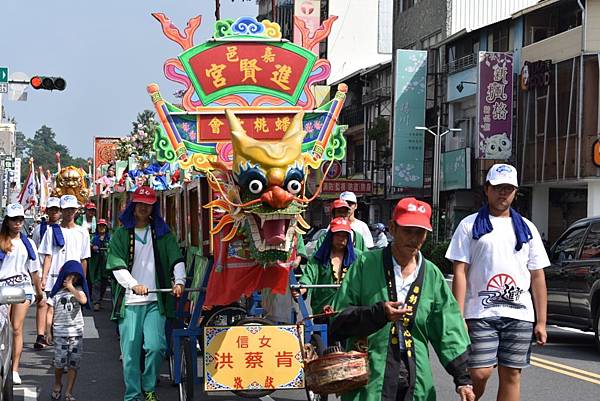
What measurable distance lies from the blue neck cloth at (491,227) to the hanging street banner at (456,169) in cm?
3203

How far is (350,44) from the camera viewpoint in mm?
65062

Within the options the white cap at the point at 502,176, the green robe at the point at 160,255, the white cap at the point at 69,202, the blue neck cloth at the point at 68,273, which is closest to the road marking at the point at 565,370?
the white cap at the point at 502,176

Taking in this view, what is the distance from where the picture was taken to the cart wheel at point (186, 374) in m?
8.79

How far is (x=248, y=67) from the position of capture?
31.7 feet

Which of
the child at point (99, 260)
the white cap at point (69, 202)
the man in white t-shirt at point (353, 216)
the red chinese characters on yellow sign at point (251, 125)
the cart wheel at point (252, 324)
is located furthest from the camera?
the child at point (99, 260)

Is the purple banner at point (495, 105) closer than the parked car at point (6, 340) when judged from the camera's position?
No

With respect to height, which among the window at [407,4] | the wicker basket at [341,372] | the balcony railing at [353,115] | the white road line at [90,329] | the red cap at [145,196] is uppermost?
the window at [407,4]

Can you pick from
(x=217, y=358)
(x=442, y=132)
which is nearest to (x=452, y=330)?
(x=217, y=358)

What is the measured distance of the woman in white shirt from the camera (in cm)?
1052

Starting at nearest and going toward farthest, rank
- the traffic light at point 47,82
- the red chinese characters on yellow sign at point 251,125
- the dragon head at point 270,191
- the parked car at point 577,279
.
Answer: the dragon head at point 270,191, the red chinese characters on yellow sign at point 251,125, the parked car at point 577,279, the traffic light at point 47,82

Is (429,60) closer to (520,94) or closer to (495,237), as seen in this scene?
(520,94)

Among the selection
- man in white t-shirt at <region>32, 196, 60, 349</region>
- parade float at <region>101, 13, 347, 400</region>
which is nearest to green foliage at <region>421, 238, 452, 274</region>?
man in white t-shirt at <region>32, 196, 60, 349</region>

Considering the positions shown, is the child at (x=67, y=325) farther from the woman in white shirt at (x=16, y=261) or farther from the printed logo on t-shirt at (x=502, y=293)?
the printed logo on t-shirt at (x=502, y=293)

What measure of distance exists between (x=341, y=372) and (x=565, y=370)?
24.5 ft
